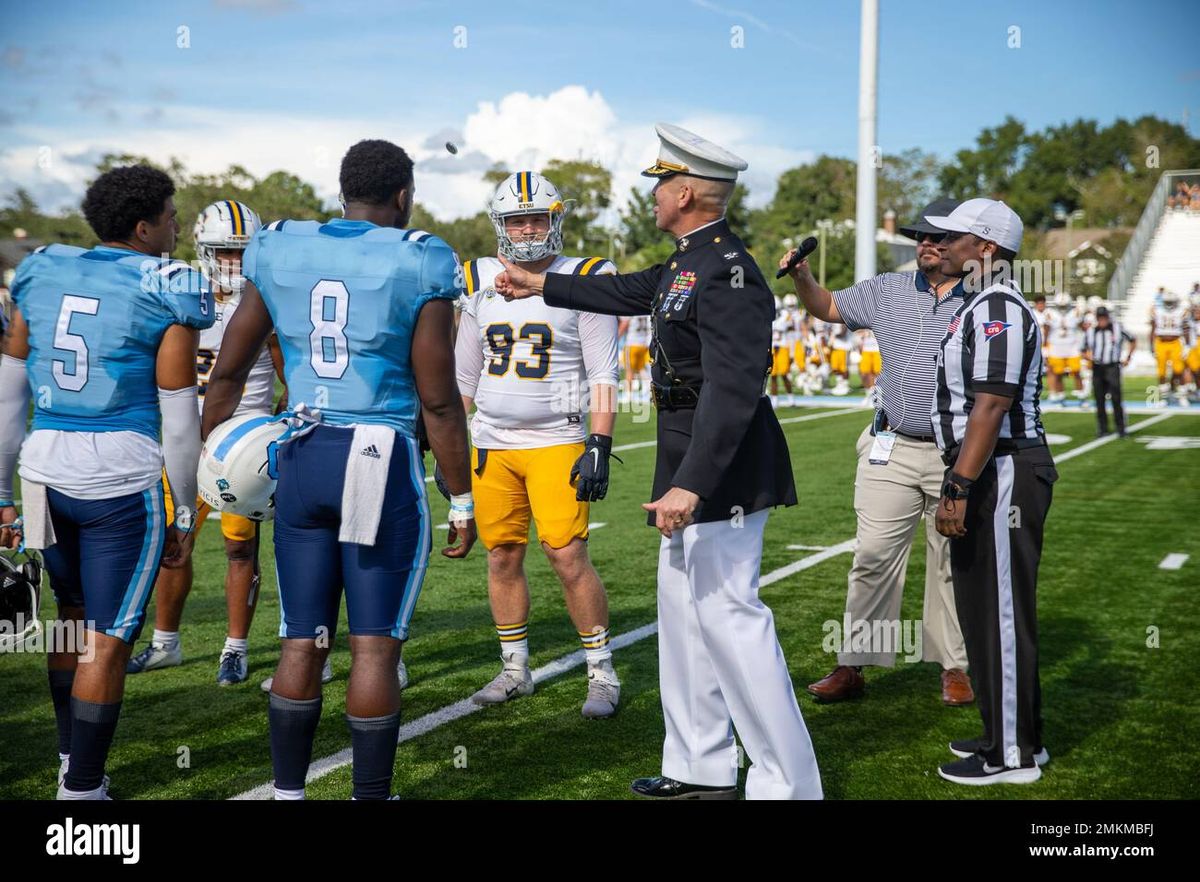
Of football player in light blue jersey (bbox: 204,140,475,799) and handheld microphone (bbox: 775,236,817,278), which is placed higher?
handheld microphone (bbox: 775,236,817,278)

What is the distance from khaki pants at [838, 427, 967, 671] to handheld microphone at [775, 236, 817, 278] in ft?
3.93

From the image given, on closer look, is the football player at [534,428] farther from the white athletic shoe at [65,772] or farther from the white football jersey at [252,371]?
the white athletic shoe at [65,772]

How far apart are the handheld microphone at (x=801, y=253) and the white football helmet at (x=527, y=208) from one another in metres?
1.00

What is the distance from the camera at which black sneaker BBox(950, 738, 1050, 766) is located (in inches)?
177

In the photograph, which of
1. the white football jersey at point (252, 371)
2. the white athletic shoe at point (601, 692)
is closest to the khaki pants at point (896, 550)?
the white athletic shoe at point (601, 692)

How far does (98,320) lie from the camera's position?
3.64 meters

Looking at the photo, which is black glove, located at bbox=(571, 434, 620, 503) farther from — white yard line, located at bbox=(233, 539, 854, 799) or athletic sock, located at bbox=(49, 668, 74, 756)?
athletic sock, located at bbox=(49, 668, 74, 756)

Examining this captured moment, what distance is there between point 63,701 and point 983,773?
3276 mm

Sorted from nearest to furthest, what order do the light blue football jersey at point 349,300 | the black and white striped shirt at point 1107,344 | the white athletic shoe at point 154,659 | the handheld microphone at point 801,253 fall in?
1. the light blue football jersey at point 349,300
2. the handheld microphone at point 801,253
3. the white athletic shoe at point 154,659
4. the black and white striped shirt at point 1107,344

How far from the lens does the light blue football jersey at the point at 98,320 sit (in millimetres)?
3641

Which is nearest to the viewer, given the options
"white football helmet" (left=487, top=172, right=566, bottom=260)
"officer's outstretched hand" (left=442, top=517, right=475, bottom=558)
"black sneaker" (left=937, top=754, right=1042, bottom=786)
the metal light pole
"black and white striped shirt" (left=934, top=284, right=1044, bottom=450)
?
"officer's outstretched hand" (left=442, top=517, right=475, bottom=558)

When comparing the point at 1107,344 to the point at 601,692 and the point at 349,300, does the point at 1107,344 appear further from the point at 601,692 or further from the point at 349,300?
the point at 349,300

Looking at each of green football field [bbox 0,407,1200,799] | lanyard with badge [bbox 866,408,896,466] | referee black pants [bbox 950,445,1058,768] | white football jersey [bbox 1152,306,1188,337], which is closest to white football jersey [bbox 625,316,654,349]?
white football jersey [bbox 1152,306,1188,337]
